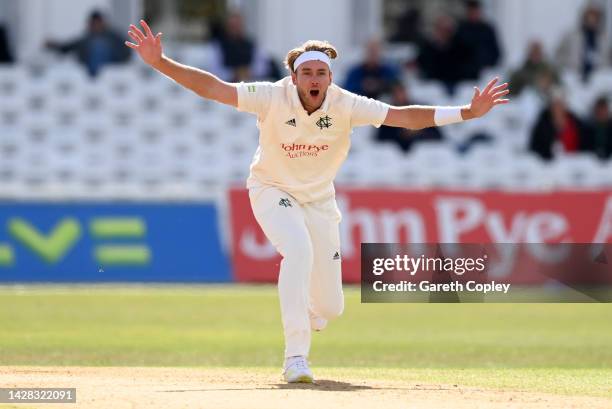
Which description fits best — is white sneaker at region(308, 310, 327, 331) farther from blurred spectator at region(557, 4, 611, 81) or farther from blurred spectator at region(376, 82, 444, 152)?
blurred spectator at region(557, 4, 611, 81)

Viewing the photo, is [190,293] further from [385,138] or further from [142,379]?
[142,379]

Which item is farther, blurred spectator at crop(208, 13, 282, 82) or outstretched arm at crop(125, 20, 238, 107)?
blurred spectator at crop(208, 13, 282, 82)

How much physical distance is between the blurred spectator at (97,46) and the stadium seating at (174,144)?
0.17 metres

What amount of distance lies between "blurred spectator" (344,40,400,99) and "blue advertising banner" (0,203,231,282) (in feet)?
10.6

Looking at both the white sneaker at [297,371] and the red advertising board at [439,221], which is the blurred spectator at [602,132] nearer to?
the red advertising board at [439,221]

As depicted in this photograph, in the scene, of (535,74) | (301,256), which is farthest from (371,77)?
(301,256)

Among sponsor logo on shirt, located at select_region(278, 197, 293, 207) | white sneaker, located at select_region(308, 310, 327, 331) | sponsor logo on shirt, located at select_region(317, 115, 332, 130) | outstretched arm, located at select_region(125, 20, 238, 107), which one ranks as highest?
outstretched arm, located at select_region(125, 20, 238, 107)

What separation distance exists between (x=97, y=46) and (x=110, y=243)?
394cm

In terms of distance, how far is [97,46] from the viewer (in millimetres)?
20922

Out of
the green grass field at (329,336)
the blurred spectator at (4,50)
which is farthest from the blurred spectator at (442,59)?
the blurred spectator at (4,50)

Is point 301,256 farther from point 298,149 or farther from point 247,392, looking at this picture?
point 247,392

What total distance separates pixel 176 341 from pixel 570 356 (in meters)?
3.30

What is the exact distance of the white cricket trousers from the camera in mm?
8992

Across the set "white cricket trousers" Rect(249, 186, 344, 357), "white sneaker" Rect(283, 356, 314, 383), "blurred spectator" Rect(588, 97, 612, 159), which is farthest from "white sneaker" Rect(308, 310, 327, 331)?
"blurred spectator" Rect(588, 97, 612, 159)
